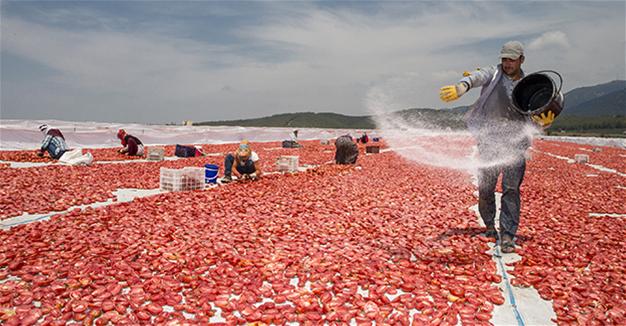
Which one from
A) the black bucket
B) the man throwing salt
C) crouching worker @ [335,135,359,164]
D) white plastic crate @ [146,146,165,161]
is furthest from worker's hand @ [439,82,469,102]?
white plastic crate @ [146,146,165,161]

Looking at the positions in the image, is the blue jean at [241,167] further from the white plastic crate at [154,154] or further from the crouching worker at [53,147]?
the crouching worker at [53,147]

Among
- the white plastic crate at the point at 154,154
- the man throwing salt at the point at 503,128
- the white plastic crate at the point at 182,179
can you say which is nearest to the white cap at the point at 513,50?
the man throwing salt at the point at 503,128

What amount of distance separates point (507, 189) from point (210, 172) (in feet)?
26.6

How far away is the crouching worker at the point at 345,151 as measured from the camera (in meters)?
17.2

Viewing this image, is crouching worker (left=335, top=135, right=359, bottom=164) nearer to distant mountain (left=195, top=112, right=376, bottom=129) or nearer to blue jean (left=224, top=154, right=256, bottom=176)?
blue jean (left=224, top=154, right=256, bottom=176)

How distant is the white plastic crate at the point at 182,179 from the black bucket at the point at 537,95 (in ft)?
25.0

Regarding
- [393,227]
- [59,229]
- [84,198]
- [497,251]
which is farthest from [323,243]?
[84,198]

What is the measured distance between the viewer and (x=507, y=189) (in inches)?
192

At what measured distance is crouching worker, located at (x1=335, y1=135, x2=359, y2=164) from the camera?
17203 mm

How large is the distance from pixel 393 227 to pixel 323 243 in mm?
1499

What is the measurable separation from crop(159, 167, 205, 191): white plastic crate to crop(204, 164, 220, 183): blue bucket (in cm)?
84

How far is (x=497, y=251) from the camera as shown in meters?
4.88

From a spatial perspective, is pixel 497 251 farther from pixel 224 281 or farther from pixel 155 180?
pixel 155 180

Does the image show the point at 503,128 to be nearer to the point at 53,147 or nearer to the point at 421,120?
the point at 421,120
